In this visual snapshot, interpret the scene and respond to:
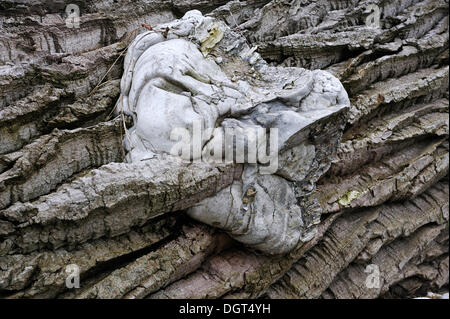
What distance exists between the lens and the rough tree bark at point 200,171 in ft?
10.3

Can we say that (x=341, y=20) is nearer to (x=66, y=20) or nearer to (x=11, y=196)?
(x=66, y=20)

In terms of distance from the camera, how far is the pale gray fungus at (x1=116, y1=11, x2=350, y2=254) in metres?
3.48

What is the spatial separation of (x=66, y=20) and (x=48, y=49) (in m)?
0.46

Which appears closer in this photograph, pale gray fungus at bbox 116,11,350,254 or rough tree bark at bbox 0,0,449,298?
rough tree bark at bbox 0,0,449,298

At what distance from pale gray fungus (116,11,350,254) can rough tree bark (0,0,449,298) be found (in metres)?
0.21

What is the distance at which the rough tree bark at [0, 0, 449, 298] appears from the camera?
10.3 feet

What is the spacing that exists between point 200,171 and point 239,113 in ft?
2.09

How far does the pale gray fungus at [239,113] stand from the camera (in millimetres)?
3477

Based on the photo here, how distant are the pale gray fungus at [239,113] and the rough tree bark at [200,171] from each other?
8.1 inches

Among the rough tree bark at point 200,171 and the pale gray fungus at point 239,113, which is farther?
the pale gray fungus at point 239,113

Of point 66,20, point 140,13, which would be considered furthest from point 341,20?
point 66,20

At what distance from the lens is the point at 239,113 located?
3.62 meters
